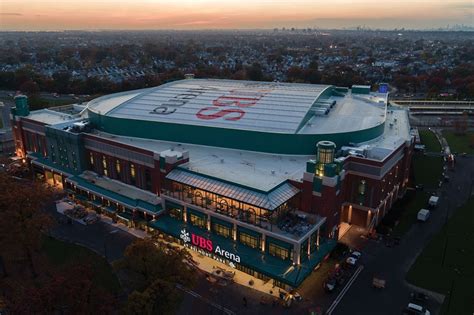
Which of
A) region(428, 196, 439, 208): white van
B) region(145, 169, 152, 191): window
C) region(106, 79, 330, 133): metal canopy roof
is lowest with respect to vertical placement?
region(428, 196, 439, 208): white van

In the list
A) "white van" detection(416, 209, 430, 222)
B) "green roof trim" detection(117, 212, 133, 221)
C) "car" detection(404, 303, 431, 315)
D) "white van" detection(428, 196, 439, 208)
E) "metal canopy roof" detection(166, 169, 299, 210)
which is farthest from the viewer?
"white van" detection(428, 196, 439, 208)

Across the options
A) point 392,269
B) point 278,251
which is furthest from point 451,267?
point 278,251

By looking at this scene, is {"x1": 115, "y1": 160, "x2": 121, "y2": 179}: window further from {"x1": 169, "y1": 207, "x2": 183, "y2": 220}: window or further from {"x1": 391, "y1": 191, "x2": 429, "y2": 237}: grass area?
{"x1": 391, "y1": 191, "x2": 429, "y2": 237}: grass area

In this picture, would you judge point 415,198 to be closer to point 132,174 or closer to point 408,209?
point 408,209

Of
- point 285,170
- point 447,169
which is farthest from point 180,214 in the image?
point 447,169

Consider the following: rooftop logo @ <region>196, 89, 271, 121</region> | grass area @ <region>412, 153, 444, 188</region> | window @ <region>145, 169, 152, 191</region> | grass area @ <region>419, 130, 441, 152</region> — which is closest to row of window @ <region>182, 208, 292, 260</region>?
window @ <region>145, 169, 152, 191</region>

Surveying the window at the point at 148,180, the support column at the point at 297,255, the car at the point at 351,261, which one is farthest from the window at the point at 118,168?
the car at the point at 351,261

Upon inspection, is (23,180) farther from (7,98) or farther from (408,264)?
(7,98)
